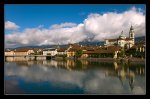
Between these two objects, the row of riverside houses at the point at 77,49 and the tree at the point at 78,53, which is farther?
the tree at the point at 78,53

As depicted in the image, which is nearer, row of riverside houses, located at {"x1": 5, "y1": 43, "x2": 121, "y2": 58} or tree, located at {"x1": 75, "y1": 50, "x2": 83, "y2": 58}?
row of riverside houses, located at {"x1": 5, "y1": 43, "x2": 121, "y2": 58}

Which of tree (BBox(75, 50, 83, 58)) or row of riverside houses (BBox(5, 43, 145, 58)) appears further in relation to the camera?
tree (BBox(75, 50, 83, 58))

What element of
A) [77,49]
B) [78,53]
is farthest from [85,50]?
[78,53]

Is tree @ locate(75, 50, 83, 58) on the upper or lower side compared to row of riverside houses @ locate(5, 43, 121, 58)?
Result: lower

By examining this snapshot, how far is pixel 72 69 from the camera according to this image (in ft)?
28.1

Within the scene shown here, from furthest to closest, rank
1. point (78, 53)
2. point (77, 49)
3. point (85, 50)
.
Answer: point (78, 53) < point (77, 49) < point (85, 50)

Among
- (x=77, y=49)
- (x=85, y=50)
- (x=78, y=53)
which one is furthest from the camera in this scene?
(x=78, y=53)

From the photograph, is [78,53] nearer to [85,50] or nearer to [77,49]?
[77,49]

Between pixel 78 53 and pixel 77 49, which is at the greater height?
pixel 77 49

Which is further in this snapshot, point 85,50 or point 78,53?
point 78,53
